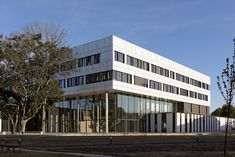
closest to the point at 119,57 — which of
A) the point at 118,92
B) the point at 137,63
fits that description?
the point at 137,63

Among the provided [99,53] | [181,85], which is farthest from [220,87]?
[181,85]

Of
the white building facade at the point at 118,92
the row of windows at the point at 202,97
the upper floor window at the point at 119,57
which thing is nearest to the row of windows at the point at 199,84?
the row of windows at the point at 202,97

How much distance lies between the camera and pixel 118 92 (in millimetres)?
71062

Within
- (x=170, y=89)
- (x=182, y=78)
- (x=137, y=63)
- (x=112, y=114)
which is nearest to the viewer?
(x=112, y=114)

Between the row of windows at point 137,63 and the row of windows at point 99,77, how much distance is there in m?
5.10

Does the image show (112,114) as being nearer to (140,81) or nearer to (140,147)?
(140,81)

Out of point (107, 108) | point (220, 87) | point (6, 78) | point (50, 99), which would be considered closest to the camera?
point (220, 87)

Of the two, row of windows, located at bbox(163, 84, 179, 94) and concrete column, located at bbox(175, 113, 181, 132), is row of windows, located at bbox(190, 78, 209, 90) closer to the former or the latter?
row of windows, located at bbox(163, 84, 179, 94)

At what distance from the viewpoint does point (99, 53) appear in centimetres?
6969

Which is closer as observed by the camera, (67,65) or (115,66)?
(67,65)

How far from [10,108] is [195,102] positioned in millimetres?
48138

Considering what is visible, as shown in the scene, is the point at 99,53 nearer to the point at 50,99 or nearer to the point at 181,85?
the point at 50,99

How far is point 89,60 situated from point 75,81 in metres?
5.20

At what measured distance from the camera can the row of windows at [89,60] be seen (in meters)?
70.3
